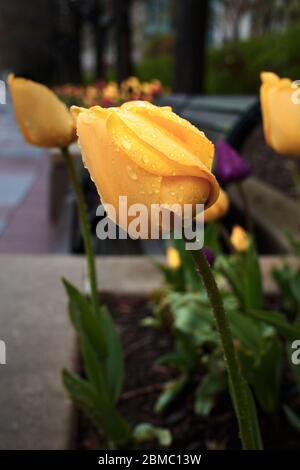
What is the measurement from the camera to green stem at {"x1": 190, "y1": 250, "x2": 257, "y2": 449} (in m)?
0.68

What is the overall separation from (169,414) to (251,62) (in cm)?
691

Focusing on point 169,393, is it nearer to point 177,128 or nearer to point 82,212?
point 82,212

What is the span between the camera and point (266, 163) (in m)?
6.42

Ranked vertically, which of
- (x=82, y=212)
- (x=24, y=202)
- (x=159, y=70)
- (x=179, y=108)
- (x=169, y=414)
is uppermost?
(x=82, y=212)

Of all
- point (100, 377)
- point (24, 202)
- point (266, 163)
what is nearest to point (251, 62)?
point (266, 163)

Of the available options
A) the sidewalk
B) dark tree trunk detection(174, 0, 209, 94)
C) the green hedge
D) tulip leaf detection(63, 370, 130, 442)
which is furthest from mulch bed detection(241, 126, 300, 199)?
tulip leaf detection(63, 370, 130, 442)

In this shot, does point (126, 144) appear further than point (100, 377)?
No

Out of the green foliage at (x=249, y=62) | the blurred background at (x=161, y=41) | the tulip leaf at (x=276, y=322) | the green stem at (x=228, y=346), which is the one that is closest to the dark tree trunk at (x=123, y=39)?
the blurred background at (x=161, y=41)

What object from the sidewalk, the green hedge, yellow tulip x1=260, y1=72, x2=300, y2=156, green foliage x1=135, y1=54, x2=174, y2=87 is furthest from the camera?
green foliage x1=135, y1=54, x2=174, y2=87

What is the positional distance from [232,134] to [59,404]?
148cm

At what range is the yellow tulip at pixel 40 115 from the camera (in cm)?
117

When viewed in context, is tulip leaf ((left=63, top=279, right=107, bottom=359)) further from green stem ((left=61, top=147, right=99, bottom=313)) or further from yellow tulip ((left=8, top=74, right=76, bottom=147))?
yellow tulip ((left=8, top=74, right=76, bottom=147))

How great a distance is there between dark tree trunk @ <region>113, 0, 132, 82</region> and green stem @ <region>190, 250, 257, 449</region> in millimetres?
12363

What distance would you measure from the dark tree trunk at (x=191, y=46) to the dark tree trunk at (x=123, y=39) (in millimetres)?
4845
